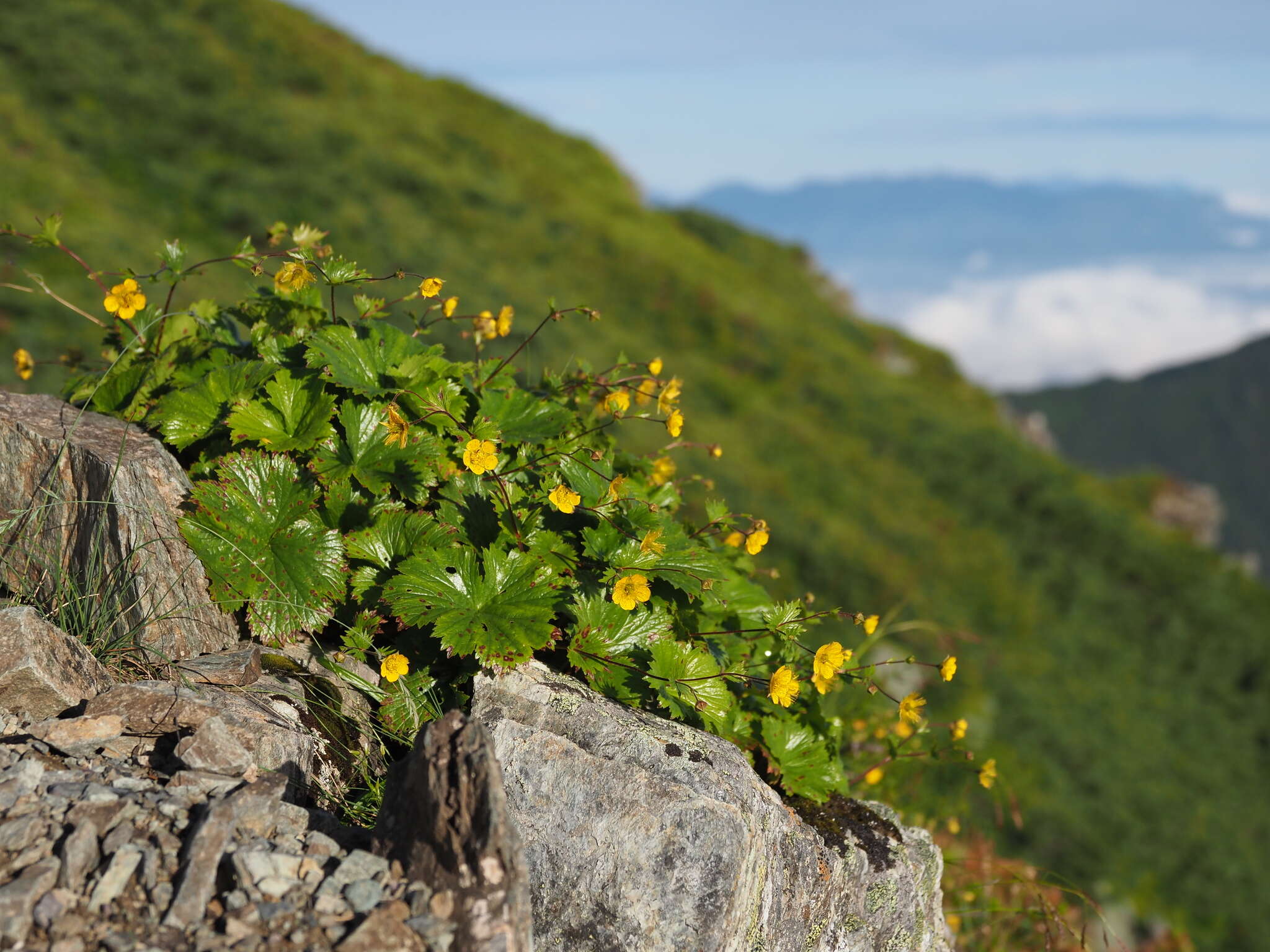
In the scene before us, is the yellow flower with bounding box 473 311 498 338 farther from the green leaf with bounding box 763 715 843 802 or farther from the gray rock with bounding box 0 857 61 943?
the gray rock with bounding box 0 857 61 943

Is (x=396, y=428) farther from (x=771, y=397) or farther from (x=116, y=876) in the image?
(x=771, y=397)

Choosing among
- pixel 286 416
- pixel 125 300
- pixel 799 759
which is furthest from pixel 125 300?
pixel 799 759

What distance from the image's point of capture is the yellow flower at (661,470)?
3.39 m

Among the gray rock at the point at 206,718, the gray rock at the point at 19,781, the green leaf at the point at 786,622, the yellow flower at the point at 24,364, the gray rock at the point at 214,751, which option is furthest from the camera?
the yellow flower at the point at 24,364

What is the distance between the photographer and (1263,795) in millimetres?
15633

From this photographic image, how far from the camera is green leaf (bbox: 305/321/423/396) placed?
2.86 m

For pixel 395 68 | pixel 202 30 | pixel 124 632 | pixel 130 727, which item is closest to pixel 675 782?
pixel 130 727

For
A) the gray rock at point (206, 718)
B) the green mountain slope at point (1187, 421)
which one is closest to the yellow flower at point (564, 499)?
the gray rock at point (206, 718)

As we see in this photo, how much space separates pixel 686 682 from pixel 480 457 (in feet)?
2.97

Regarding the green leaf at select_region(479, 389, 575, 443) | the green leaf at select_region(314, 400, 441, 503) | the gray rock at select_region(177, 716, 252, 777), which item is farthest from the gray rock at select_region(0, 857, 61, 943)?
the green leaf at select_region(479, 389, 575, 443)

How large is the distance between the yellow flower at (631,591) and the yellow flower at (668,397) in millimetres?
725

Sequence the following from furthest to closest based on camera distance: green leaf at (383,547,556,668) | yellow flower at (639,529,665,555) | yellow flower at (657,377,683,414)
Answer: yellow flower at (657,377,683,414) < yellow flower at (639,529,665,555) < green leaf at (383,547,556,668)

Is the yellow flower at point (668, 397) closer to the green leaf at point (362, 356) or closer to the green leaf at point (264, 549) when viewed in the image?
the green leaf at point (362, 356)

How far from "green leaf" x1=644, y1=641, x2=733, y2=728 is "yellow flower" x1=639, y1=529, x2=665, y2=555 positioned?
11.3 inches
